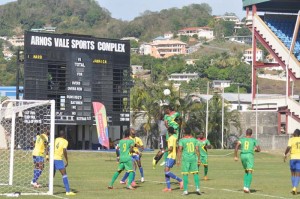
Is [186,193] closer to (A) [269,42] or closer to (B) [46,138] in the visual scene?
(B) [46,138]

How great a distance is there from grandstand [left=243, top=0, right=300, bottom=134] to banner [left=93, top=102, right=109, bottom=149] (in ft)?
58.9

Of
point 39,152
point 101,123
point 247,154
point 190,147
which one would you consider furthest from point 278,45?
point 190,147

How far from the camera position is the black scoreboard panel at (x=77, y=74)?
55188 millimetres

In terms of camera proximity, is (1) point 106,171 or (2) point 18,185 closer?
(2) point 18,185

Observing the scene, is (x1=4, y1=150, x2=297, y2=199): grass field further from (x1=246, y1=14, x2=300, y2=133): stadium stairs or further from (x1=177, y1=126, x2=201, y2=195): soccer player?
(x1=246, y1=14, x2=300, y2=133): stadium stairs

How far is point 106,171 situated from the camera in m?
37.8

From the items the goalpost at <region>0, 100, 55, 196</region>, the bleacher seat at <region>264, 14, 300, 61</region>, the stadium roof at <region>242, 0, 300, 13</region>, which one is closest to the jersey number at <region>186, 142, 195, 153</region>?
the goalpost at <region>0, 100, 55, 196</region>

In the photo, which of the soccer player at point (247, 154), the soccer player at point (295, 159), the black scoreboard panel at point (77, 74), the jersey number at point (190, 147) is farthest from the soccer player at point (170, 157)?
the black scoreboard panel at point (77, 74)

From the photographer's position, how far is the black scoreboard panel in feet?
181

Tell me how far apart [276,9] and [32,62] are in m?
29.7

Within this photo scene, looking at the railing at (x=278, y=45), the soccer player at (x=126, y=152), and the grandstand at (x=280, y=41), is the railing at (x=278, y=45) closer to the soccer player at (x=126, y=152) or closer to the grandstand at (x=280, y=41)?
the grandstand at (x=280, y=41)

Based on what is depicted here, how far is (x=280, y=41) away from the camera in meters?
69.2

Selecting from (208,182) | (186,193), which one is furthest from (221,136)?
(186,193)

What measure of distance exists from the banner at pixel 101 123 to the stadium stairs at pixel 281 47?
1796 centimetres
